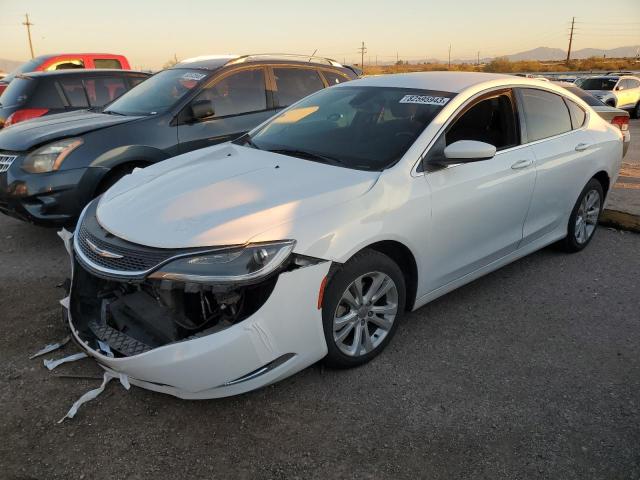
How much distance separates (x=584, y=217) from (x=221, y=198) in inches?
143

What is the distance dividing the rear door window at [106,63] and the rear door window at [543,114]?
991 cm

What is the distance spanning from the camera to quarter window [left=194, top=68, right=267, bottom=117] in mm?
5535

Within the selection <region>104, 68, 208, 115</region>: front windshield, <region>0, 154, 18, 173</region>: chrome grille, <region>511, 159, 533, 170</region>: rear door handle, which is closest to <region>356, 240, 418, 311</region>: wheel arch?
<region>511, 159, 533, 170</region>: rear door handle

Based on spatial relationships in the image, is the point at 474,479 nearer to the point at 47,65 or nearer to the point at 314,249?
the point at 314,249

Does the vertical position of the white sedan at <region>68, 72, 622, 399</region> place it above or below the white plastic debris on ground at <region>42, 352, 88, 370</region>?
above

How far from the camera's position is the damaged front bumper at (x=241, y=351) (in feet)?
7.78

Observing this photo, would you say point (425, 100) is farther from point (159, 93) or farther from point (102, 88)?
point (102, 88)

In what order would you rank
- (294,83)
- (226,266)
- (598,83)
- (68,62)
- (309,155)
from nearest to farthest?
(226,266) < (309,155) < (294,83) < (68,62) < (598,83)

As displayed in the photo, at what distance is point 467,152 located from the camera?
3141mm

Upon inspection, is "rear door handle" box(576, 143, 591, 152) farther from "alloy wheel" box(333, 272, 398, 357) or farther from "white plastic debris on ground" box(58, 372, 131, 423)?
"white plastic debris on ground" box(58, 372, 131, 423)

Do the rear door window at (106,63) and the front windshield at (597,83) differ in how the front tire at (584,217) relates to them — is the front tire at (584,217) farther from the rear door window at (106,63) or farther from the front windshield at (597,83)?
the front windshield at (597,83)

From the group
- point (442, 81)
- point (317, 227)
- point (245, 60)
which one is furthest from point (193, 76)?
point (317, 227)

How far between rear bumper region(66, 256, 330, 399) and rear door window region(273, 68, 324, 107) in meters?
3.98

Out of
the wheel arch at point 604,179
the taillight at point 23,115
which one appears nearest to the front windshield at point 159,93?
the taillight at point 23,115
